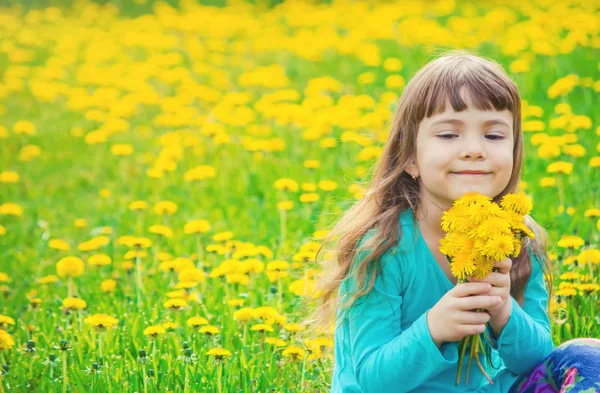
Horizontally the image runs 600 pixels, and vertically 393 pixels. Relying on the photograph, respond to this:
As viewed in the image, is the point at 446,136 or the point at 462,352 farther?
the point at 446,136

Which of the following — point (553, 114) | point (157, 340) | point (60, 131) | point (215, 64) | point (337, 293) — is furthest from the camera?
point (215, 64)

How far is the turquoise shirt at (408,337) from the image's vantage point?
6.03ft

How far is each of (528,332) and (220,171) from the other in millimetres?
2625

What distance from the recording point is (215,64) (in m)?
6.32

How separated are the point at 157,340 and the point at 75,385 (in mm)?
290

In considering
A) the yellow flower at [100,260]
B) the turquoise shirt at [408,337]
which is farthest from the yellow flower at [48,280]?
the turquoise shirt at [408,337]

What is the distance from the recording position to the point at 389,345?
1.87 metres

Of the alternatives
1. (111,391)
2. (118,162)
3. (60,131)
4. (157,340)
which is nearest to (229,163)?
(118,162)

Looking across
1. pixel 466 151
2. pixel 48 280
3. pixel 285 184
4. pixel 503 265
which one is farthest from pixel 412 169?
pixel 48 280

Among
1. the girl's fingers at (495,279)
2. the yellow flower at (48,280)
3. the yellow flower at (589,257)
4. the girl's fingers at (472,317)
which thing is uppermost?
the girl's fingers at (495,279)

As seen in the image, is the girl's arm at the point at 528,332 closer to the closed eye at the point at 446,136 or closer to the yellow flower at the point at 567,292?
the closed eye at the point at 446,136

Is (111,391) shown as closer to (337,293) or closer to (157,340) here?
(157,340)

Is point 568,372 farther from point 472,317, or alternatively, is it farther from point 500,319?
point 472,317

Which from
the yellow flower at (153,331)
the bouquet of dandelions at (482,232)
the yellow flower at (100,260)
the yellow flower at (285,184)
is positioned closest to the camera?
the bouquet of dandelions at (482,232)
